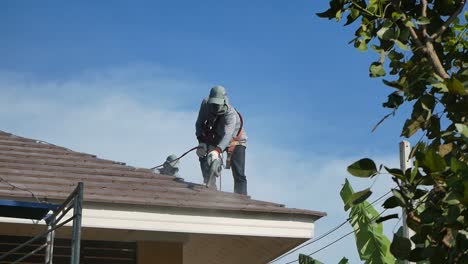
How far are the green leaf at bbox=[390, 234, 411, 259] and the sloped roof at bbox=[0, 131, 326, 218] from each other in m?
4.68

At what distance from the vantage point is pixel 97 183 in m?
8.70

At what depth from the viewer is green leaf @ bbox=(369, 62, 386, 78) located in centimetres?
420

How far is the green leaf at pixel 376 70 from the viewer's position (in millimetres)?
4195

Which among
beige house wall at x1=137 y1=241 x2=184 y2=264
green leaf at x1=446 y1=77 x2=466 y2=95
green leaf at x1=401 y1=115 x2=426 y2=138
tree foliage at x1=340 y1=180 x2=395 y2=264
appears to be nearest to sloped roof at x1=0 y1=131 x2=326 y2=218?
beige house wall at x1=137 y1=241 x2=184 y2=264

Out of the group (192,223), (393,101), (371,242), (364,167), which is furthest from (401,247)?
(371,242)

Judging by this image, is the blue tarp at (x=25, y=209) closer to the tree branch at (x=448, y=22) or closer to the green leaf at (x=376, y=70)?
the green leaf at (x=376, y=70)

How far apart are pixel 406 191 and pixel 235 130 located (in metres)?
7.99

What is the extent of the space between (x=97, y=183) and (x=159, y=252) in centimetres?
90

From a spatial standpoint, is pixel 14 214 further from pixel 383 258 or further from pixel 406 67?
pixel 383 258

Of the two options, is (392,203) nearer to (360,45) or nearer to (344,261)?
(360,45)

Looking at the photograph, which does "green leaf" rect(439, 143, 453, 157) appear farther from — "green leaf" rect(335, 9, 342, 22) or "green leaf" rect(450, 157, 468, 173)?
"green leaf" rect(335, 9, 342, 22)

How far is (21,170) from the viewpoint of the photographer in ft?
28.9

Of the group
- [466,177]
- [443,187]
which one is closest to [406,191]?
[443,187]

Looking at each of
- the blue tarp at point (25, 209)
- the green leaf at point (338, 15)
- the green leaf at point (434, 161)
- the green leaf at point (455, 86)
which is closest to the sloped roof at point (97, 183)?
the blue tarp at point (25, 209)
